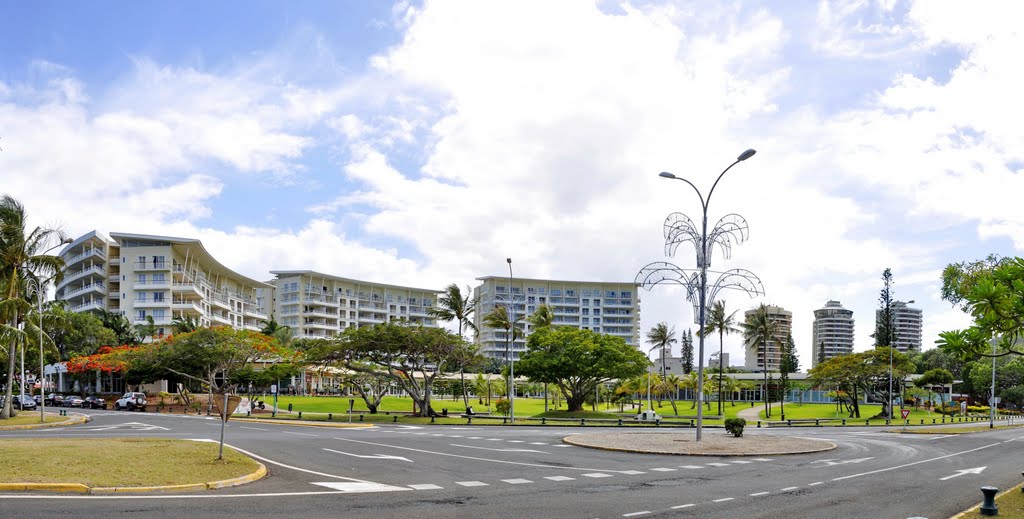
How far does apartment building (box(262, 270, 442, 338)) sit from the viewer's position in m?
Result: 141

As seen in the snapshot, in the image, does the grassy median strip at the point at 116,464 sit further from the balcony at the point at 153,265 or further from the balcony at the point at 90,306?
the balcony at the point at 90,306

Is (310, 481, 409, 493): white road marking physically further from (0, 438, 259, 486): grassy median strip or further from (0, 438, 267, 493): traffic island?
(0, 438, 259, 486): grassy median strip

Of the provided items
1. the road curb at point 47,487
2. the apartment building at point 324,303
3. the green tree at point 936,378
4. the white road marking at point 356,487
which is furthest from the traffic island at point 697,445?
the apartment building at point 324,303

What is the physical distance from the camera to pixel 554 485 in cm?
1655

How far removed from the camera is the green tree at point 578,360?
58406 mm

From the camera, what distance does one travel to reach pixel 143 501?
1268 centimetres

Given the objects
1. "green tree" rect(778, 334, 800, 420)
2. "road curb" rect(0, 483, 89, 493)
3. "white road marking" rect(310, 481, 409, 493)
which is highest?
"road curb" rect(0, 483, 89, 493)

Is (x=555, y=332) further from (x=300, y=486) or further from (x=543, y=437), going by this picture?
(x=300, y=486)

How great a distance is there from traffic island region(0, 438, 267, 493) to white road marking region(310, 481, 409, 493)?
1.70m

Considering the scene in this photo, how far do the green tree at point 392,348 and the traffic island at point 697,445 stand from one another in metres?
17.7

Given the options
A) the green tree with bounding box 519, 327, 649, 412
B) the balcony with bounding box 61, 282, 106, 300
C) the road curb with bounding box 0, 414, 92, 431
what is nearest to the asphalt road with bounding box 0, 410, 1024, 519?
the road curb with bounding box 0, 414, 92, 431

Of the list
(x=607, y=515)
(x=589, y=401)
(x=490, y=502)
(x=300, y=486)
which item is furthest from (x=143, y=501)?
(x=589, y=401)

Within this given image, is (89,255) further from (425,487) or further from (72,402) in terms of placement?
(425,487)

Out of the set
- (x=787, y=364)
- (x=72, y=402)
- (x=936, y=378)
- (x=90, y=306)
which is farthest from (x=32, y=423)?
(x=787, y=364)
